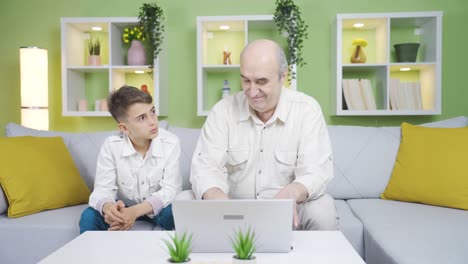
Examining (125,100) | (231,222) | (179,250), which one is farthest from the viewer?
(125,100)

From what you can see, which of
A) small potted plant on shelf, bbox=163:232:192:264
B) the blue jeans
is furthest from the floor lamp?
small potted plant on shelf, bbox=163:232:192:264

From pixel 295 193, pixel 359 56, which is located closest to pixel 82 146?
pixel 295 193

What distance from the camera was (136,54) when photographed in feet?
11.3

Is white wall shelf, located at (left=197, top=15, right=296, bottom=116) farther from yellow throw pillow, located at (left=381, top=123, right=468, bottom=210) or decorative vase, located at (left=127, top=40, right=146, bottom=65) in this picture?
yellow throw pillow, located at (left=381, top=123, right=468, bottom=210)

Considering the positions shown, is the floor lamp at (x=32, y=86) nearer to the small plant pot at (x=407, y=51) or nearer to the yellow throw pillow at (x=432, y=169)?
the yellow throw pillow at (x=432, y=169)

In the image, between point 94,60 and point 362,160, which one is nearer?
point 362,160

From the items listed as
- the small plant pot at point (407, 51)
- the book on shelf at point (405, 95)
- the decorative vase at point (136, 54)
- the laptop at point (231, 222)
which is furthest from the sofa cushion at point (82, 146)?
the small plant pot at point (407, 51)

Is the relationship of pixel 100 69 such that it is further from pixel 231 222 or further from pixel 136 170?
pixel 231 222

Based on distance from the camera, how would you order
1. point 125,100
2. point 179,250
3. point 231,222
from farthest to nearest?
point 125,100, point 231,222, point 179,250

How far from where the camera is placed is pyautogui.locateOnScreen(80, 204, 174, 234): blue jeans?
6.53 ft

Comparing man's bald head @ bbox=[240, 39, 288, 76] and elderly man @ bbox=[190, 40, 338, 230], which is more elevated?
man's bald head @ bbox=[240, 39, 288, 76]

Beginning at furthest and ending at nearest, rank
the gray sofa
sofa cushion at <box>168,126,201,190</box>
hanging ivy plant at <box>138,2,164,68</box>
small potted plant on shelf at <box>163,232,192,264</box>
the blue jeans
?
hanging ivy plant at <box>138,2,164,68</box>, sofa cushion at <box>168,126,201,190</box>, the blue jeans, the gray sofa, small potted plant on shelf at <box>163,232,192,264</box>

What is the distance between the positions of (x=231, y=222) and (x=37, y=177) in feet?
4.56

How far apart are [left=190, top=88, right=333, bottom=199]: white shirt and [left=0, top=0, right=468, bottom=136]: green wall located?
156 cm
